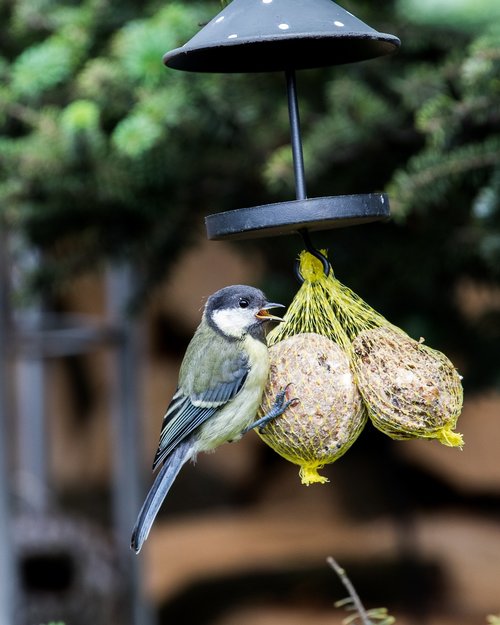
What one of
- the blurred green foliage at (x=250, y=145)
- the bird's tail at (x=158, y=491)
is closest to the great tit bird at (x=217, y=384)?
the bird's tail at (x=158, y=491)

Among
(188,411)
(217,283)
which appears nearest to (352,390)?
(188,411)

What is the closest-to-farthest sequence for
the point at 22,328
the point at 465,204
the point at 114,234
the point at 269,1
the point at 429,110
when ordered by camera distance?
the point at 269,1, the point at 429,110, the point at 465,204, the point at 114,234, the point at 22,328

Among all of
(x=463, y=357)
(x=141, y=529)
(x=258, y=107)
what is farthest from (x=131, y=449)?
(x=141, y=529)

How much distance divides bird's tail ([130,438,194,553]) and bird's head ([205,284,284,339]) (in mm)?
323

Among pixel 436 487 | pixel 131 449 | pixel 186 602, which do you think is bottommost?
pixel 186 602

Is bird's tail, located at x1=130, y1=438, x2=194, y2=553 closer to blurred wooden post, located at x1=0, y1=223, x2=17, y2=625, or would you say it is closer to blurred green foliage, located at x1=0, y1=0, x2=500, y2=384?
blurred green foliage, located at x1=0, y1=0, x2=500, y2=384

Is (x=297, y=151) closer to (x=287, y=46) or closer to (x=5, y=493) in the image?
(x=287, y=46)

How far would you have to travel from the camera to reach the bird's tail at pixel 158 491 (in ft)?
7.23

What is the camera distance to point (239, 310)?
2.39 meters

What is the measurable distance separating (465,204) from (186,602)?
141 inches

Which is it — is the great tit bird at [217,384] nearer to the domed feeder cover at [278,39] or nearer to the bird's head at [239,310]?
the bird's head at [239,310]

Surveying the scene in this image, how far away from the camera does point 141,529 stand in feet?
7.30

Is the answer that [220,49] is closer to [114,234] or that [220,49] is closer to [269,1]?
[269,1]

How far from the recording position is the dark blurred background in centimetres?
282
